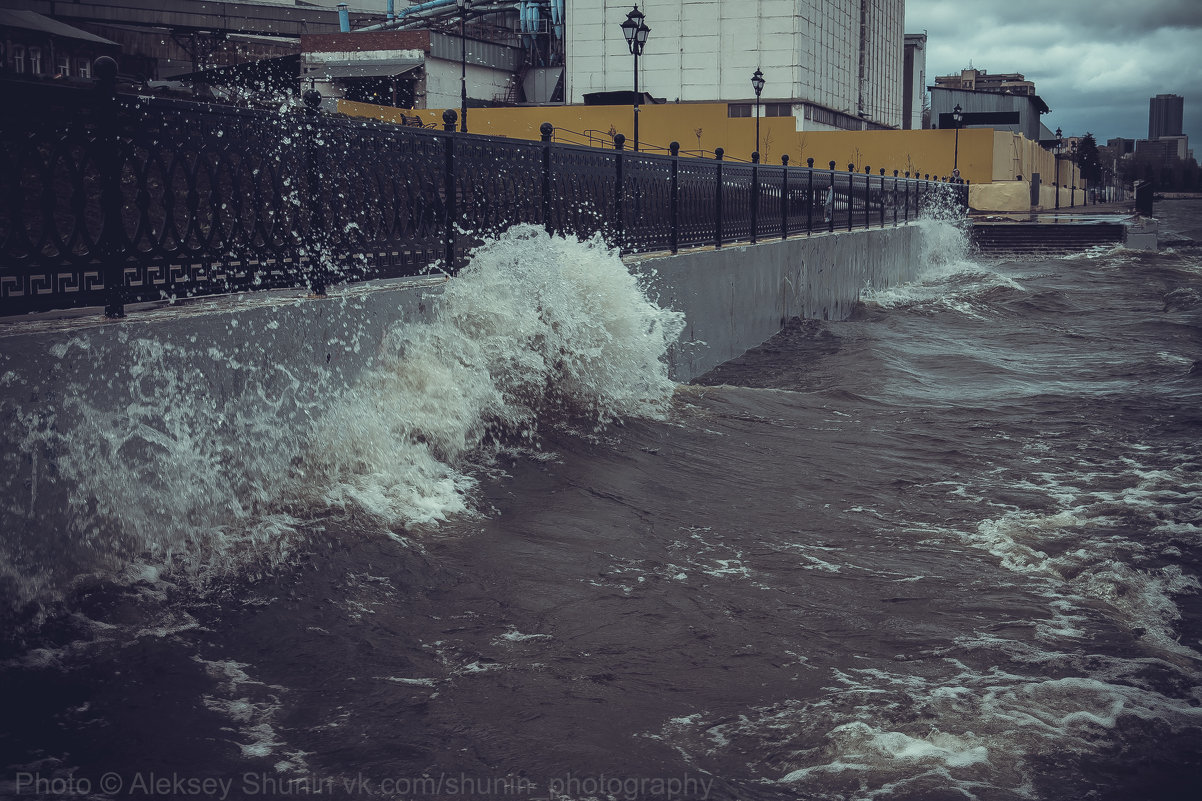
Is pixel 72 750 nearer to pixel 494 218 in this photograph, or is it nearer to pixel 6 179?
pixel 6 179

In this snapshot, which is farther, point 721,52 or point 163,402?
point 721,52

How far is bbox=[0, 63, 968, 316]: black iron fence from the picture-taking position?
4625mm

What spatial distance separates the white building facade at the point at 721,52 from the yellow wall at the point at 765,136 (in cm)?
473

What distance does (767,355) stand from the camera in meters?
A: 13.2

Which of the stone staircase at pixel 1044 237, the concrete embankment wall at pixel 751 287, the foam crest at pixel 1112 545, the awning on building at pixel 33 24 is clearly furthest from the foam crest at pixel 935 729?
the awning on building at pixel 33 24

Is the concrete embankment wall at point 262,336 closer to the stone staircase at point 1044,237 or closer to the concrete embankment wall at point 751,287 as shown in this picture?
the concrete embankment wall at point 751,287

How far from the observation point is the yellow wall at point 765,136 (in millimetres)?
49500

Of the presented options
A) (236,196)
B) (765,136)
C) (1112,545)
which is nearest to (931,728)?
(1112,545)

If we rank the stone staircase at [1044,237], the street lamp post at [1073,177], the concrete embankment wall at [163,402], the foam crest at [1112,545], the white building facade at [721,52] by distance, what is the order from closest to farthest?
the concrete embankment wall at [163,402] < the foam crest at [1112,545] < the stone staircase at [1044,237] < the white building facade at [721,52] < the street lamp post at [1073,177]

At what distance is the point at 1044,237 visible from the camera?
111 feet

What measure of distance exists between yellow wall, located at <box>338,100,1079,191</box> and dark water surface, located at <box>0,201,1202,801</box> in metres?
43.4

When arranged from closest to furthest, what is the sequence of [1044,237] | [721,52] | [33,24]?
[33,24], [1044,237], [721,52]

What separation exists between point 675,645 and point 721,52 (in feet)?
179

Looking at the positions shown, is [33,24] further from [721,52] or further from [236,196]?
[721,52]
